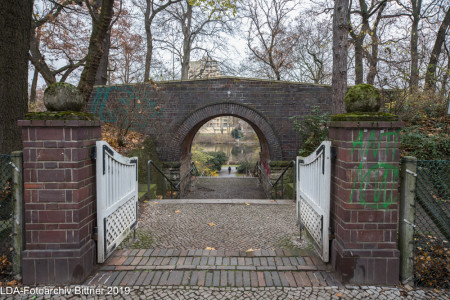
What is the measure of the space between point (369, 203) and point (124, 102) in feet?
27.9

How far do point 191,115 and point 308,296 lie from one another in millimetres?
7714

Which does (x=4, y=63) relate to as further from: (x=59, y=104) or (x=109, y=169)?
(x=109, y=169)

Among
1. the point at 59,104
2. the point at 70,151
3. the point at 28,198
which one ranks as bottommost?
the point at 28,198

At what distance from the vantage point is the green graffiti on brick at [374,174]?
8.32 ft

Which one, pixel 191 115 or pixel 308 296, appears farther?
pixel 191 115

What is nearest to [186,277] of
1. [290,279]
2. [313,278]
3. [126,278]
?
[126,278]

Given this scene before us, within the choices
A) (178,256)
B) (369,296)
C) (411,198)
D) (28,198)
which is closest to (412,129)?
(411,198)

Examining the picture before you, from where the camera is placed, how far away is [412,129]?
781 cm

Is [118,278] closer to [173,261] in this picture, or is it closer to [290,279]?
[173,261]

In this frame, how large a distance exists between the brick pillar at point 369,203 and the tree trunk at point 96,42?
4.91 m

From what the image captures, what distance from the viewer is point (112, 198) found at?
3.02 m

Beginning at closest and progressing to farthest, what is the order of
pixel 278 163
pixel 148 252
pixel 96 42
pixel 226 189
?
pixel 148 252 < pixel 96 42 < pixel 278 163 < pixel 226 189

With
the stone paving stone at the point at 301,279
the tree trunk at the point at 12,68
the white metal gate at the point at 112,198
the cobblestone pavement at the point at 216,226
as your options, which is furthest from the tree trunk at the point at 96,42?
the stone paving stone at the point at 301,279

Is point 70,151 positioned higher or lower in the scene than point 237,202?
higher
